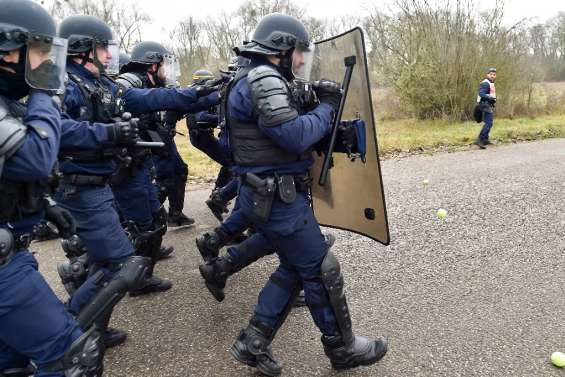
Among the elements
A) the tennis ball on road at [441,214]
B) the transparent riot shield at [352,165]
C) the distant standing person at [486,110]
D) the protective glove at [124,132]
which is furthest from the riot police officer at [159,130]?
the distant standing person at [486,110]

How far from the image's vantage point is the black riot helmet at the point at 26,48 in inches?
71.9

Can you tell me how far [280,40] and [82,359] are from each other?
175cm

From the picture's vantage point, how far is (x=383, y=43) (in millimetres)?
15414

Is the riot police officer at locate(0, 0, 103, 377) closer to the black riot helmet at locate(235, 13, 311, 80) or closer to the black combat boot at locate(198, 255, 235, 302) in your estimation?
the black riot helmet at locate(235, 13, 311, 80)

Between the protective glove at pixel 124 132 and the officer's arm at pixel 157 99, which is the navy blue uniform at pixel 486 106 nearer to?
the officer's arm at pixel 157 99

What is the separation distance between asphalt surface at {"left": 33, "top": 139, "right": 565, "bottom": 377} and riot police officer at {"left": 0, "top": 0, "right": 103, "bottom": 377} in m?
0.97

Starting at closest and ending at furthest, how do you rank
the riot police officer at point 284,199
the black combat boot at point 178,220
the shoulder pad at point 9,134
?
the shoulder pad at point 9,134 < the riot police officer at point 284,199 < the black combat boot at point 178,220

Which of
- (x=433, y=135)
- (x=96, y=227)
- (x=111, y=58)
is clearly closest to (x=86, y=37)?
(x=111, y=58)

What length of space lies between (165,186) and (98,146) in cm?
273

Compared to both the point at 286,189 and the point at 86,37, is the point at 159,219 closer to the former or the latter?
the point at 86,37

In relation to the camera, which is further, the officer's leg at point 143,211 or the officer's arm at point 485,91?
the officer's arm at point 485,91

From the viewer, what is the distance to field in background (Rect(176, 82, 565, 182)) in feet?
33.1

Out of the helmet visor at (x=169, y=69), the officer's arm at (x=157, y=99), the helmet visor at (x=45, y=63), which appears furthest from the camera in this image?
the helmet visor at (x=169, y=69)

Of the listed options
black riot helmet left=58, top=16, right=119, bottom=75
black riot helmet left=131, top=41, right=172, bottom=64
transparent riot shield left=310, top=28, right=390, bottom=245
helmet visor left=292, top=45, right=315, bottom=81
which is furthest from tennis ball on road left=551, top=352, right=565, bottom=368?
black riot helmet left=131, top=41, right=172, bottom=64
